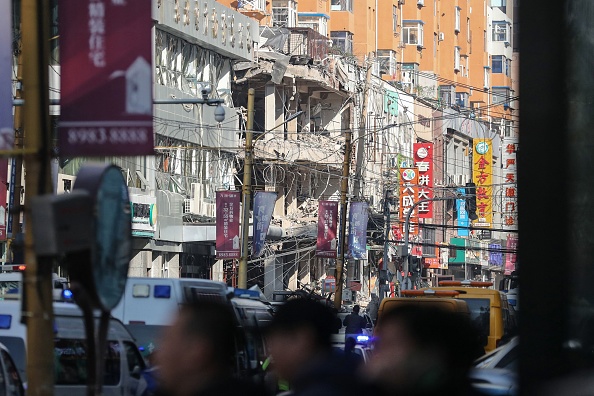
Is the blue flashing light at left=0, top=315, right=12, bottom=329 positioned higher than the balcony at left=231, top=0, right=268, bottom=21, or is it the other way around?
the balcony at left=231, top=0, right=268, bottom=21

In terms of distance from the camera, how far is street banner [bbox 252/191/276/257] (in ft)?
132

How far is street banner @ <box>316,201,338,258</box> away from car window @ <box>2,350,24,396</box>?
110ft

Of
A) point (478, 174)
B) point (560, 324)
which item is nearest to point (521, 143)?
point (560, 324)

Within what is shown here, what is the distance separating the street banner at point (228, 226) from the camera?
3644 centimetres

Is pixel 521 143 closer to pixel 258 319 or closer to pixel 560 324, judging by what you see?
pixel 560 324

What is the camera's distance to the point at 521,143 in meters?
3.33

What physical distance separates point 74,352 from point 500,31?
4442 inches

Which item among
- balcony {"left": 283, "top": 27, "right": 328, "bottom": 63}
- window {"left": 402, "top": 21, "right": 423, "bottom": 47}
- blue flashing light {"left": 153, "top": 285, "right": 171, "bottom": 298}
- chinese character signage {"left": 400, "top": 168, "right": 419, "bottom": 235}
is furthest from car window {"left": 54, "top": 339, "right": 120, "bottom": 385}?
window {"left": 402, "top": 21, "right": 423, "bottom": 47}

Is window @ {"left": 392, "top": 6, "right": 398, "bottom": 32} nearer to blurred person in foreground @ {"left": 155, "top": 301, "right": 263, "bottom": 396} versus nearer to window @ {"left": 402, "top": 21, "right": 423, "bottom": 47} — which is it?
window @ {"left": 402, "top": 21, "right": 423, "bottom": 47}

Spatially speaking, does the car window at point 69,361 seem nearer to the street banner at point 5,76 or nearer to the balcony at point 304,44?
the street banner at point 5,76

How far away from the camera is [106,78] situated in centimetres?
616


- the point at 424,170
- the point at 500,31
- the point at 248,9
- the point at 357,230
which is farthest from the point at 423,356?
the point at 500,31

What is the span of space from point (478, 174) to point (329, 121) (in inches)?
941

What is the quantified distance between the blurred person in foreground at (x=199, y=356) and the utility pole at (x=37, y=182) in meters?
1.23
